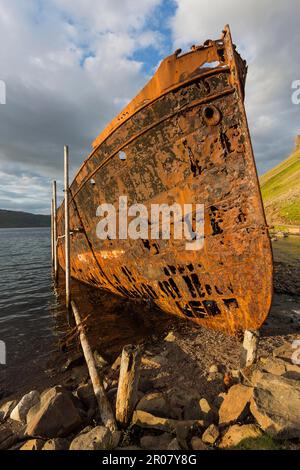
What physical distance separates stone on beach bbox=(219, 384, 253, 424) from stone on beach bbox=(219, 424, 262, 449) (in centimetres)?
22

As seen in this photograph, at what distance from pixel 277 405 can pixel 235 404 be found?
1.71 feet

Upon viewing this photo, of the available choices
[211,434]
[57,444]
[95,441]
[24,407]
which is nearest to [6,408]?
[24,407]

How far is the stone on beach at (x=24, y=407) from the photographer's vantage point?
377 cm

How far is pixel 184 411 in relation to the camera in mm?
3365

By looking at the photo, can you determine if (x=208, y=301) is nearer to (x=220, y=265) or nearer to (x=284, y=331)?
(x=220, y=265)

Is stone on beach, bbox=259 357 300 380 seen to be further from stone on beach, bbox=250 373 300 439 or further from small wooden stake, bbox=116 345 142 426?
small wooden stake, bbox=116 345 142 426

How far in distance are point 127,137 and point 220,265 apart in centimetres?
363

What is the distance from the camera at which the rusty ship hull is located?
4.33 metres

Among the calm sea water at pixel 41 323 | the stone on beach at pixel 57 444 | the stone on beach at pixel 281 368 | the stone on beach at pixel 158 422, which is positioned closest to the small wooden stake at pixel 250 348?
the stone on beach at pixel 281 368

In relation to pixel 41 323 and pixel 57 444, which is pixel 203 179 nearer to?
pixel 57 444

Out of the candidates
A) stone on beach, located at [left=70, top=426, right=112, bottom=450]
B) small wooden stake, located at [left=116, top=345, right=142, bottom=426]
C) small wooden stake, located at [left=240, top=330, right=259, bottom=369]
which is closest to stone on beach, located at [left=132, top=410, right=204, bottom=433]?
small wooden stake, located at [left=116, top=345, right=142, bottom=426]

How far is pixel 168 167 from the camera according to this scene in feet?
16.5

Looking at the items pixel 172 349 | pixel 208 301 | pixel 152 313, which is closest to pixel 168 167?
pixel 208 301

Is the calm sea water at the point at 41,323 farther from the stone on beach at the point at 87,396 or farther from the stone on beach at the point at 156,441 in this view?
the stone on beach at the point at 156,441
